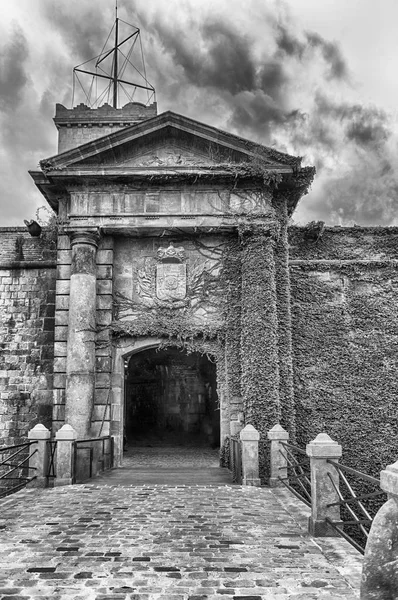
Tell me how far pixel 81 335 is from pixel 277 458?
16.8ft

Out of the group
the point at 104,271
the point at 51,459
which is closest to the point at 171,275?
the point at 104,271

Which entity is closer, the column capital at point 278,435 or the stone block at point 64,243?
the column capital at point 278,435

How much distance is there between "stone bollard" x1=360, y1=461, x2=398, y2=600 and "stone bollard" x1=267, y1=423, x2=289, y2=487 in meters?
5.94

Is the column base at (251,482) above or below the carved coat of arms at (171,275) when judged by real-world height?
below

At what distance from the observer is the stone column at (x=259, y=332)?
1152 cm

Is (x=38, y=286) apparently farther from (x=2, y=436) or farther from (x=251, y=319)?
(x=251, y=319)


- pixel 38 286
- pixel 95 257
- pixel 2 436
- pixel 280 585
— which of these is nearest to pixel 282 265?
pixel 95 257

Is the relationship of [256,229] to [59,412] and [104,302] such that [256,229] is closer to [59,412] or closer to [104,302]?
[104,302]

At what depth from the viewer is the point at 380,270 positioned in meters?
13.7

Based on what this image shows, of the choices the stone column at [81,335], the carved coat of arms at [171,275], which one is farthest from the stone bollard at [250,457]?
the carved coat of arms at [171,275]

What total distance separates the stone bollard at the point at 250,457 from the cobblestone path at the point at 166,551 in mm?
1205

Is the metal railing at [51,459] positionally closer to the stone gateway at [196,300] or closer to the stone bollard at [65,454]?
the stone bollard at [65,454]

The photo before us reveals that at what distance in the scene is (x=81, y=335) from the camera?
12.0m

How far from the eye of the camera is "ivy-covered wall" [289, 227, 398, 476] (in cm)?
1261
